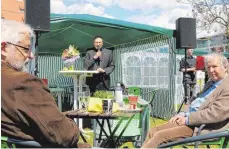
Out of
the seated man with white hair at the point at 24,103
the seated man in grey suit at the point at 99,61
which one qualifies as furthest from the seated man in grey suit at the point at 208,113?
the seated man in grey suit at the point at 99,61

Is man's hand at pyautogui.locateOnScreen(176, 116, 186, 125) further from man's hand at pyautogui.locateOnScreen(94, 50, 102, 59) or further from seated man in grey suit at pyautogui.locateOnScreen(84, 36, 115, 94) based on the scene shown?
man's hand at pyautogui.locateOnScreen(94, 50, 102, 59)

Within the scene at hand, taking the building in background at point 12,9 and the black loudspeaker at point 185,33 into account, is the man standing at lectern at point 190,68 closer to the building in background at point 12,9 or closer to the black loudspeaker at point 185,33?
the black loudspeaker at point 185,33

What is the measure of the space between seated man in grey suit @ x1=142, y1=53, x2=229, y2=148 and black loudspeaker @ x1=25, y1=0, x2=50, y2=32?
9.35 ft

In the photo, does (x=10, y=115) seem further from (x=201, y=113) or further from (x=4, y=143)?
(x=201, y=113)

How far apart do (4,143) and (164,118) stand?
6.25 metres

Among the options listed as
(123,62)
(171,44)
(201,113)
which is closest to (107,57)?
(171,44)

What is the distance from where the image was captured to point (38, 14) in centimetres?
Result: 521

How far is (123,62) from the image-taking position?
1018 cm

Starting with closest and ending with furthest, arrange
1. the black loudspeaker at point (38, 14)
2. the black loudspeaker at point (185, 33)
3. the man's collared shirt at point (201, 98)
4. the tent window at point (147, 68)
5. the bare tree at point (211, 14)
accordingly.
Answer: the man's collared shirt at point (201, 98), the black loudspeaker at point (38, 14), the black loudspeaker at point (185, 33), the tent window at point (147, 68), the bare tree at point (211, 14)

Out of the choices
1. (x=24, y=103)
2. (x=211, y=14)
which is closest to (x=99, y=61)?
(x=24, y=103)

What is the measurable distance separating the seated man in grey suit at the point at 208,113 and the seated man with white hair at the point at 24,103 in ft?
3.63

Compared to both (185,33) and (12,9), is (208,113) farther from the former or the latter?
(185,33)

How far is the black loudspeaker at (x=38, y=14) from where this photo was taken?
5129 millimetres

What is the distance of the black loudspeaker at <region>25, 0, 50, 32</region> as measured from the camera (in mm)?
5129
